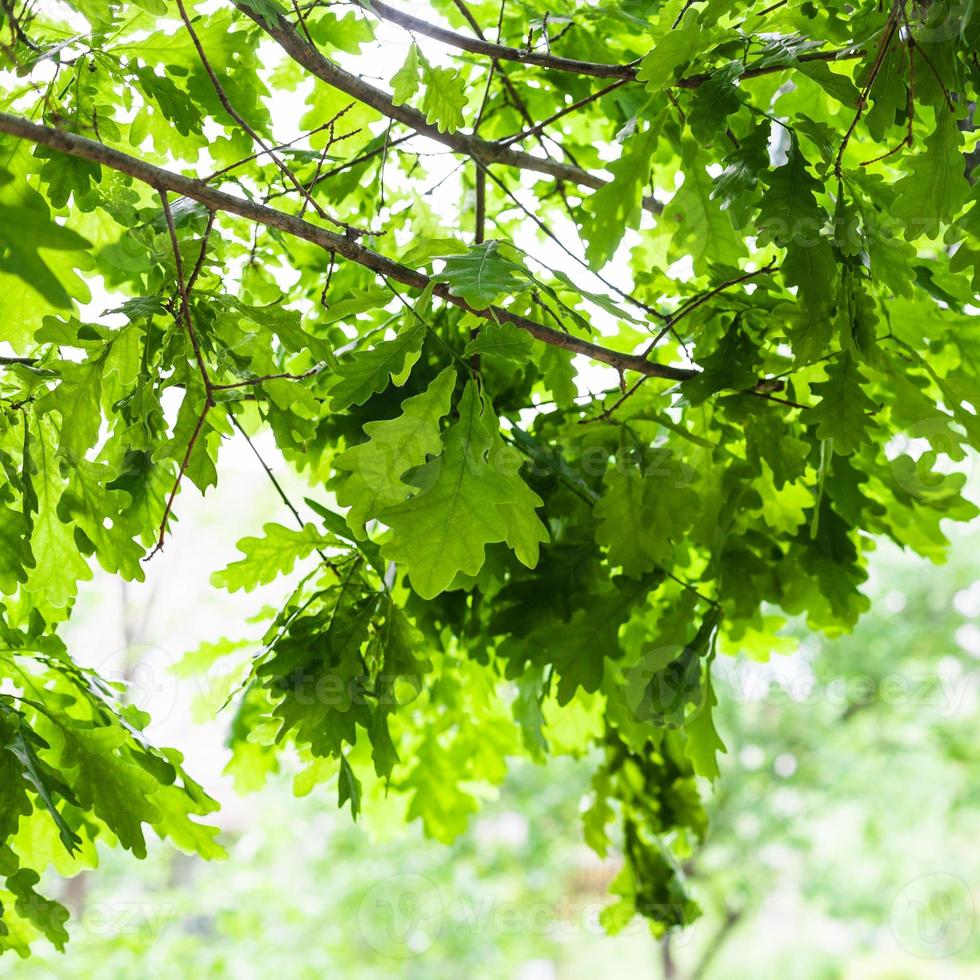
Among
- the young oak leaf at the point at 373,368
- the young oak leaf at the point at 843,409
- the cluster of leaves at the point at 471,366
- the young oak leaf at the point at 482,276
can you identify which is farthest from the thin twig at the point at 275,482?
the young oak leaf at the point at 843,409

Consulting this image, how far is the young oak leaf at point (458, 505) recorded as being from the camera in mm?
710

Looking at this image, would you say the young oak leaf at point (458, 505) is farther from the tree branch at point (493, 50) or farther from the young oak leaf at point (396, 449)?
the tree branch at point (493, 50)

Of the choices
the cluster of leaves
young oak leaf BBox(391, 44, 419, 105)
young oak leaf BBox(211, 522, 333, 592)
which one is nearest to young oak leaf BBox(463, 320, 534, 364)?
the cluster of leaves

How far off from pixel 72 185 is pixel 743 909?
240 inches

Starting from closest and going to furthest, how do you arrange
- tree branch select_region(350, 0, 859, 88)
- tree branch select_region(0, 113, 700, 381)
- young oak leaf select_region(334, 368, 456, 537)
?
tree branch select_region(0, 113, 700, 381), young oak leaf select_region(334, 368, 456, 537), tree branch select_region(350, 0, 859, 88)

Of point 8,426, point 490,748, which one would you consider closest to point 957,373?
point 490,748

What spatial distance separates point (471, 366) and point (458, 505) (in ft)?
0.71

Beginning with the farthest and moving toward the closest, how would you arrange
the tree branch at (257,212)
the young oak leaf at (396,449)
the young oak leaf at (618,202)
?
the young oak leaf at (618,202) → the young oak leaf at (396,449) → the tree branch at (257,212)

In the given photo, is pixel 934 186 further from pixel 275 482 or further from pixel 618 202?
pixel 275 482

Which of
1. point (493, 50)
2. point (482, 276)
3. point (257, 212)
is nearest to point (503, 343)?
point (482, 276)

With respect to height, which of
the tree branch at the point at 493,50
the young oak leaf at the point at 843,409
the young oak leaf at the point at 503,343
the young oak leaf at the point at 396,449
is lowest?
the young oak leaf at the point at 396,449

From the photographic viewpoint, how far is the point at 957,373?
98 cm

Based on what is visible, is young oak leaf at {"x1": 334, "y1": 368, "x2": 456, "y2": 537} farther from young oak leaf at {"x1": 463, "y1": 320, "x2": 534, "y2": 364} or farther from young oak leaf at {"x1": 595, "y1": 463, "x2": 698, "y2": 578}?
young oak leaf at {"x1": 595, "y1": 463, "x2": 698, "y2": 578}

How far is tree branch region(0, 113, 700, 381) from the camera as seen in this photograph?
557 millimetres
